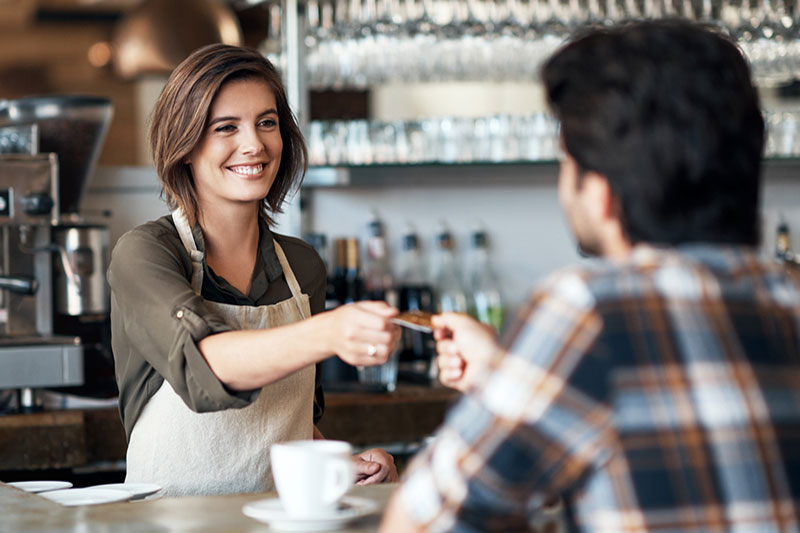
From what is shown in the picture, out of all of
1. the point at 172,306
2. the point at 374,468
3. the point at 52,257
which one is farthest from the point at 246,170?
the point at 52,257

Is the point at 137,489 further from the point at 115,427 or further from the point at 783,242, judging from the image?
the point at 783,242

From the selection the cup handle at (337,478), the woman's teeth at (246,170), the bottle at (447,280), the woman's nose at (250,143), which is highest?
the woman's nose at (250,143)

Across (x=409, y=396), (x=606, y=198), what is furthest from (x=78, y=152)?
(x=606, y=198)

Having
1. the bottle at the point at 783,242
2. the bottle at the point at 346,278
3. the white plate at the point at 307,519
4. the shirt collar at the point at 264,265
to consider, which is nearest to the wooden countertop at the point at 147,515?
the white plate at the point at 307,519

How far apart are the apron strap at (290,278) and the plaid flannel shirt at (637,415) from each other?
1.13m

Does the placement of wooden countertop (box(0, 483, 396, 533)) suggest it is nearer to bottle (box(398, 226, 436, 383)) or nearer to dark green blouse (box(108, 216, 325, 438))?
dark green blouse (box(108, 216, 325, 438))

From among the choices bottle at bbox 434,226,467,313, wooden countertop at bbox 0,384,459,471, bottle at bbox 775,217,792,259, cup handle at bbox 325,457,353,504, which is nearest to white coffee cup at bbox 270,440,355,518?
cup handle at bbox 325,457,353,504

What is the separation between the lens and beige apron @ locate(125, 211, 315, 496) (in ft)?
5.86

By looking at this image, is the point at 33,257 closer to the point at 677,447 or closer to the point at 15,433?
the point at 15,433

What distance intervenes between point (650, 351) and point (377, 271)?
9.04 ft

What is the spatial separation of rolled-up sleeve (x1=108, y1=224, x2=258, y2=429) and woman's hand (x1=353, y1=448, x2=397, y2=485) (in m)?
0.28

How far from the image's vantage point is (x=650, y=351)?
0.86m

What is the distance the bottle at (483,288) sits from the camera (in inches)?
144

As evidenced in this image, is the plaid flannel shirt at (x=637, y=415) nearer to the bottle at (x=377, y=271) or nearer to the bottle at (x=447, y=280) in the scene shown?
the bottle at (x=377, y=271)
